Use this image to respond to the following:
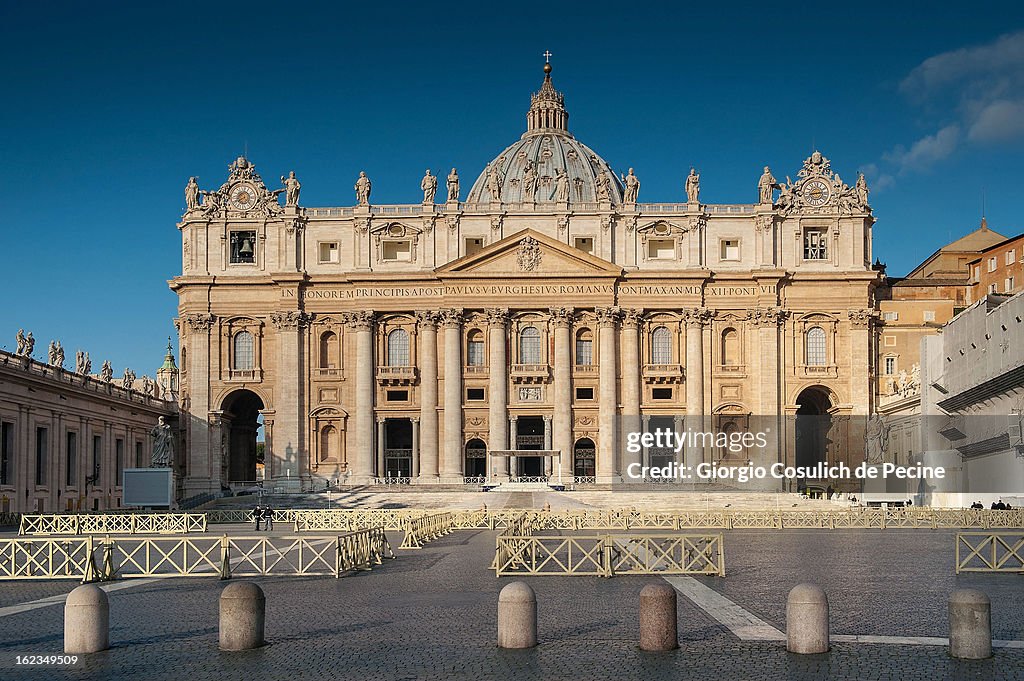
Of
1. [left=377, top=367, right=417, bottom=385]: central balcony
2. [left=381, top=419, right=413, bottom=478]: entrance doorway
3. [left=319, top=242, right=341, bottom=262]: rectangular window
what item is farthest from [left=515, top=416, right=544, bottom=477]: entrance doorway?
[left=319, top=242, right=341, bottom=262]: rectangular window

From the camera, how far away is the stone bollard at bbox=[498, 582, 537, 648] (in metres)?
15.7

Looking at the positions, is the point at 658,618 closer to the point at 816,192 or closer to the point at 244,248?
the point at 816,192

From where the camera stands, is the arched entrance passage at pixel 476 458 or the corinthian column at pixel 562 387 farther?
the arched entrance passage at pixel 476 458

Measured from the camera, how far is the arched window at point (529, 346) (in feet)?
286

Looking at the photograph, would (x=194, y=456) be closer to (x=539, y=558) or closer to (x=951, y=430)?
(x=951, y=430)

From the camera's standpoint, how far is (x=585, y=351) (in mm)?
87438

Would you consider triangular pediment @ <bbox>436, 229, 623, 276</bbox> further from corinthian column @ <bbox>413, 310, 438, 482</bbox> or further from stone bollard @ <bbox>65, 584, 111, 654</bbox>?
stone bollard @ <bbox>65, 584, 111, 654</bbox>

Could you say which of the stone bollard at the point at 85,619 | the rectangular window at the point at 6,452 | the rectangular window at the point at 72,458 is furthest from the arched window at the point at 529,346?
the stone bollard at the point at 85,619

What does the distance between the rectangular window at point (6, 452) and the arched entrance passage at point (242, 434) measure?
101 ft

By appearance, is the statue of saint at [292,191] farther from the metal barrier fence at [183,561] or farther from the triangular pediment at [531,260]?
the metal barrier fence at [183,561]

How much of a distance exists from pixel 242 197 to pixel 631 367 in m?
29.4

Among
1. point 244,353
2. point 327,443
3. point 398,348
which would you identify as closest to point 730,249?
point 398,348

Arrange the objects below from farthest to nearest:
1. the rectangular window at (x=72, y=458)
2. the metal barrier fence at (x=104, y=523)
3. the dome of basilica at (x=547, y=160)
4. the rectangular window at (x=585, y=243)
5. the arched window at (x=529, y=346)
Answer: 1. the dome of basilica at (x=547, y=160)
2. the rectangular window at (x=585, y=243)
3. the arched window at (x=529, y=346)
4. the rectangular window at (x=72, y=458)
5. the metal barrier fence at (x=104, y=523)

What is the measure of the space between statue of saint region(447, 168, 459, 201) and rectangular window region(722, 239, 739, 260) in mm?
18662
